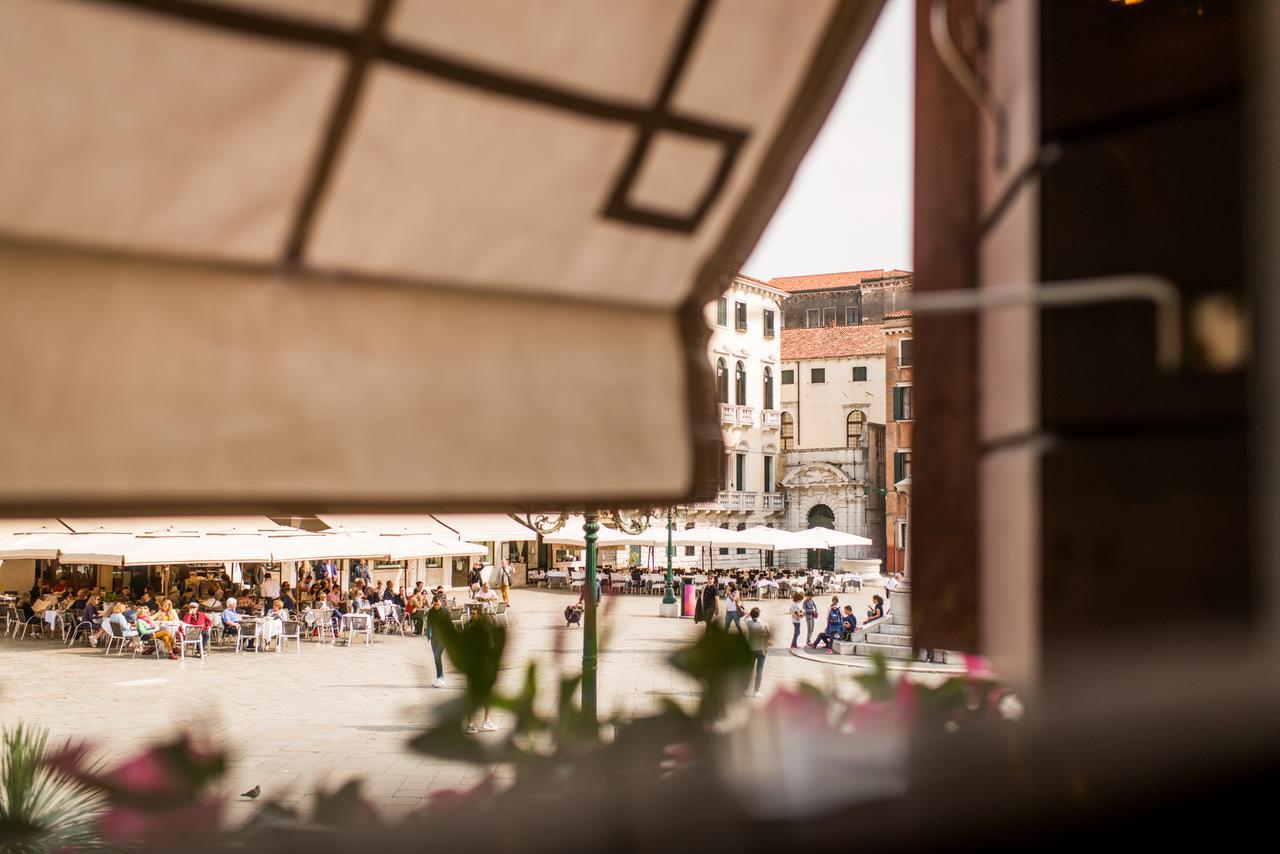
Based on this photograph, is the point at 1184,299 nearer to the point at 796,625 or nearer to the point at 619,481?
the point at 619,481

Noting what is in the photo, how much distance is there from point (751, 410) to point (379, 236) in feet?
150

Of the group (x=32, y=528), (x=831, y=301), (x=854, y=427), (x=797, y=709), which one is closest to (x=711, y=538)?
(x=32, y=528)

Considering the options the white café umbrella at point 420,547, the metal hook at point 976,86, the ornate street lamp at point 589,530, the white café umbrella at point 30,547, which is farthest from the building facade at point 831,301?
the metal hook at point 976,86

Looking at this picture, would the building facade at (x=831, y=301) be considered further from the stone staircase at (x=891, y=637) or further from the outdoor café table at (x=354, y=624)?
the outdoor café table at (x=354, y=624)

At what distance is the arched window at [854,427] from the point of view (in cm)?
5338

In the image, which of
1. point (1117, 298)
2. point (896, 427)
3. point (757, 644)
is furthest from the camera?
point (896, 427)

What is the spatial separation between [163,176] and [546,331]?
2.17 ft

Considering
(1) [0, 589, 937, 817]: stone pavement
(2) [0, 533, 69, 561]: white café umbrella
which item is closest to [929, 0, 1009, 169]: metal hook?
(1) [0, 589, 937, 817]: stone pavement

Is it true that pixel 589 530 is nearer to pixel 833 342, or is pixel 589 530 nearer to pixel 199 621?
pixel 199 621

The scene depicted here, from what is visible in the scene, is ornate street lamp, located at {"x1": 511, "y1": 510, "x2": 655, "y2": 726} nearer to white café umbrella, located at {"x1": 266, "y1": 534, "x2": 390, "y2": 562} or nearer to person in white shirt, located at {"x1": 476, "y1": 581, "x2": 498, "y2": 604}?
white café umbrella, located at {"x1": 266, "y1": 534, "x2": 390, "y2": 562}

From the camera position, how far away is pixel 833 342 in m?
56.0

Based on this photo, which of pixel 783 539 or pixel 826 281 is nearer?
pixel 783 539

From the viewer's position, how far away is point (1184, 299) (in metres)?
1.78

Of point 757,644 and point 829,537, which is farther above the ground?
point 757,644
